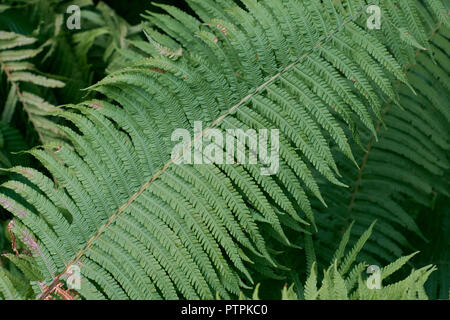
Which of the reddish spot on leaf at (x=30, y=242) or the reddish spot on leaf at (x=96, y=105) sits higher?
the reddish spot on leaf at (x=96, y=105)

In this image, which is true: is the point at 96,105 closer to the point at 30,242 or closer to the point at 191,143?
the point at 191,143

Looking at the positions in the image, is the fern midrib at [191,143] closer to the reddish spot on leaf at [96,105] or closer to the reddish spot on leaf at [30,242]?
the reddish spot on leaf at [30,242]

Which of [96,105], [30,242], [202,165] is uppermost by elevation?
[96,105]

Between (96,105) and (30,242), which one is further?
(96,105)

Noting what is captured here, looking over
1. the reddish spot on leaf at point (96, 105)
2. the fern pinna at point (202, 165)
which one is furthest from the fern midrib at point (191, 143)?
the reddish spot on leaf at point (96, 105)

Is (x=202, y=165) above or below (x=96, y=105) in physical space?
below

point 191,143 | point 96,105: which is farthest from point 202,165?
point 96,105

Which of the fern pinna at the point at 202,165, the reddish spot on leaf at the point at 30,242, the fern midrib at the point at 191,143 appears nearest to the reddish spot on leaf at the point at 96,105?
the fern pinna at the point at 202,165

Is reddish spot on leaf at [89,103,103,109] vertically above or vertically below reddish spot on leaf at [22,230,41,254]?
above

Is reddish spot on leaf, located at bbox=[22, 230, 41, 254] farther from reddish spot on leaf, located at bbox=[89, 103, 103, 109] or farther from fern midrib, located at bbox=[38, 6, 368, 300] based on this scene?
reddish spot on leaf, located at bbox=[89, 103, 103, 109]

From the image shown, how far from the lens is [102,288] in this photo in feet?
4.19

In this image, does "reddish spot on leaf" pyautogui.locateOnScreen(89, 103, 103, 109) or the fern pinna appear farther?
"reddish spot on leaf" pyautogui.locateOnScreen(89, 103, 103, 109)

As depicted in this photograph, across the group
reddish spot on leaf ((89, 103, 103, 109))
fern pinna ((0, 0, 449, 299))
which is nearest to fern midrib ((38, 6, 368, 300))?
fern pinna ((0, 0, 449, 299))

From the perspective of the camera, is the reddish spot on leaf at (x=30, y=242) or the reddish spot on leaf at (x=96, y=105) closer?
the reddish spot on leaf at (x=30, y=242)
